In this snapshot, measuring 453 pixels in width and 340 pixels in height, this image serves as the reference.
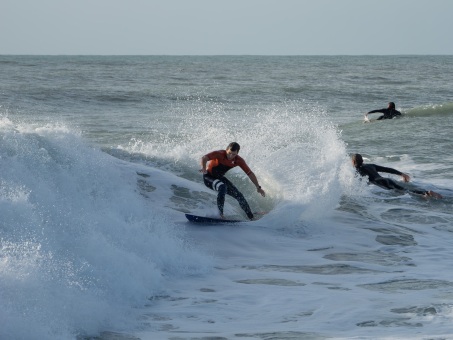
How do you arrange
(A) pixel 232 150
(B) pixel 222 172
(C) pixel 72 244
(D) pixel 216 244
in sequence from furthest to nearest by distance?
(B) pixel 222 172 → (A) pixel 232 150 → (D) pixel 216 244 → (C) pixel 72 244

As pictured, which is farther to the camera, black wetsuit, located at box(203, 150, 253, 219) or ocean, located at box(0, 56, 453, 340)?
black wetsuit, located at box(203, 150, 253, 219)

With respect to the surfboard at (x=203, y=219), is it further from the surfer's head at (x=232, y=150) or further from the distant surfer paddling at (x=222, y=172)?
the surfer's head at (x=232, y=150)

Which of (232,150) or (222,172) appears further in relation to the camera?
(222,172)

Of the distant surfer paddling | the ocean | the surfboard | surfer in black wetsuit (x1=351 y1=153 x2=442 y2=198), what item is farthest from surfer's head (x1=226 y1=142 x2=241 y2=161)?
surfer in black wetsuit (x1=351 y1=153 x2=442 y2=198)

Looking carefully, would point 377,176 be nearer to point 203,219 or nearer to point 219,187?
point 219,187

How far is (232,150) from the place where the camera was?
13328 mm

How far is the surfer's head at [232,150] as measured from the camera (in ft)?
43.7

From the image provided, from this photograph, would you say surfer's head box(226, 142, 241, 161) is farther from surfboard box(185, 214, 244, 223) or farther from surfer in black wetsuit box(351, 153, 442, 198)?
surfer in black wetsuit box(351, 153, 442, 198)

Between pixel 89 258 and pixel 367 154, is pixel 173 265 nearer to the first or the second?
pixel 89 258

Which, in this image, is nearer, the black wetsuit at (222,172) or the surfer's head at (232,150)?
the surfer's head at (232,150)

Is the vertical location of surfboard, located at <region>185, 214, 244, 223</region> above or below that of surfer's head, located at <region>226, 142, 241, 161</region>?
below

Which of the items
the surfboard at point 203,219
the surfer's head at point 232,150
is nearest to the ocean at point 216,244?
the surfboard at point 203,219

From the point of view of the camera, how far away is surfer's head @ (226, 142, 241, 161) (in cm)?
1330

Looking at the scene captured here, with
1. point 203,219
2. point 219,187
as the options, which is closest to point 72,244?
point 203,219
